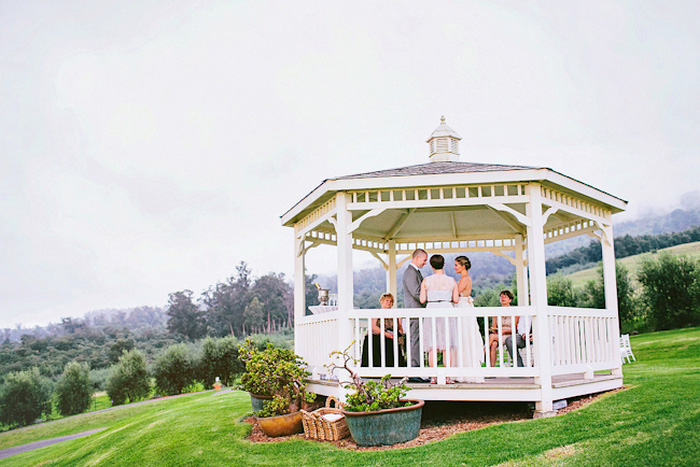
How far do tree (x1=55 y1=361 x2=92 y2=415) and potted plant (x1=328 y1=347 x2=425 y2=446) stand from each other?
19.9 meters

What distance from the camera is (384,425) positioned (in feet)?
23.9

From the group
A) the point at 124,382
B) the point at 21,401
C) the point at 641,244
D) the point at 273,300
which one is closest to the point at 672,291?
the point at 124,382

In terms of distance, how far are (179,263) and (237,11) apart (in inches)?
1097

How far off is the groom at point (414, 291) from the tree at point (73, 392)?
64.8 ft

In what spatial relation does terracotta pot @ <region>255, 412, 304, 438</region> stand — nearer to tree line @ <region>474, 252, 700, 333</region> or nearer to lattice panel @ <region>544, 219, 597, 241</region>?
lattice panel @ <region>544, 219, 597, 241</region>

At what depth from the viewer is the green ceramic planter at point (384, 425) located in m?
7.27

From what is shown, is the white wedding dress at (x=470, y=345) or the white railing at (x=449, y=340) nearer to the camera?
the white railing at (x=449, y=340)

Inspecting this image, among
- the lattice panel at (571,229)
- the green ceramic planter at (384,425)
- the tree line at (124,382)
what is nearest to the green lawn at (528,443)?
the green ceramic planter at (384,425)

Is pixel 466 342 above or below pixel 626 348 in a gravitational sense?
above

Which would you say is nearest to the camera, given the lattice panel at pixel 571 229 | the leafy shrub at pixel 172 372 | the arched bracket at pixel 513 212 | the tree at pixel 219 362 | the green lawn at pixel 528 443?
the green lawn at pixel 528 443

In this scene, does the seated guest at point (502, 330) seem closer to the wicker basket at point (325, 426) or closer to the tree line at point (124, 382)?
the wicker basket at point (325, 426)

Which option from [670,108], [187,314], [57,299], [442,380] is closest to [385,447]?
[442,380]

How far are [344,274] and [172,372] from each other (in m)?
18.6

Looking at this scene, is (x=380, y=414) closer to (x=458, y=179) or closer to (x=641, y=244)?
(x=458, y=179)
